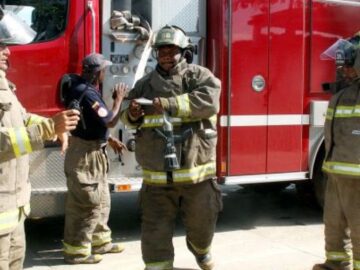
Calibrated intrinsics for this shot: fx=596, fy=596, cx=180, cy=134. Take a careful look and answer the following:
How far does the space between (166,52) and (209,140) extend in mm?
694

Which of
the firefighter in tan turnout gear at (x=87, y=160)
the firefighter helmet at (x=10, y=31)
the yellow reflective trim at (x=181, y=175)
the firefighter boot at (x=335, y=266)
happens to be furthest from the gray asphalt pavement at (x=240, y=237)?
the firefighter helmet at (x=10, y=31)

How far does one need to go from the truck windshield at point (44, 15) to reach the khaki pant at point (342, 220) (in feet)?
8.34

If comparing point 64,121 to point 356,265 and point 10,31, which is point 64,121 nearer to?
point 10,31

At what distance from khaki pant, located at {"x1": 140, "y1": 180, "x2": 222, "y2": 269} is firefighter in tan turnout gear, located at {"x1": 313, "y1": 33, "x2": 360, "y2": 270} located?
845 mm

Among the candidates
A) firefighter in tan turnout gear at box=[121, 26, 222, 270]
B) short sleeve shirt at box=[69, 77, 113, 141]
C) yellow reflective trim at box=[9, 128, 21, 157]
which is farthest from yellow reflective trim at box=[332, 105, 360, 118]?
yellow reflective trim at box=[9, 128, 21, 157]

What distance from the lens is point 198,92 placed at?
4.09 meters

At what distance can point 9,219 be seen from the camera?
3.09 metres

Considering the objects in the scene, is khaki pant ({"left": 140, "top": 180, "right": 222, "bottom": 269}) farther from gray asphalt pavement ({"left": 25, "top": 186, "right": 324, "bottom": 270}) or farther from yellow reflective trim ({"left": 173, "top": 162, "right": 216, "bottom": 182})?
gray asphalt pavement ({"left": 25, "top": 186, "right": 324, "bottom": 270})

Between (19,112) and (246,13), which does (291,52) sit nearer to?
(246,13)

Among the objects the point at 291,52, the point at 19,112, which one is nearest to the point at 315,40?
the point at 291,52

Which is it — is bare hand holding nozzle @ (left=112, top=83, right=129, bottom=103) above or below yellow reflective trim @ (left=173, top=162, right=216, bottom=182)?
above

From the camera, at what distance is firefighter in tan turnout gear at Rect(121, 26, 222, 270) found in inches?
161

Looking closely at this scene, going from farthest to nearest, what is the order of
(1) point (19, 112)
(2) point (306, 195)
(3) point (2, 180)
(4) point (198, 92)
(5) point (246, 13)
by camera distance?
(2) point (306, 195) < (5) point (246, 13) < (4) point (198, 92) < (1) point (19, 112) < (3) point (2, 180)

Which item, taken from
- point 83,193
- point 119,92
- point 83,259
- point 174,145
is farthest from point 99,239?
point 174,145
